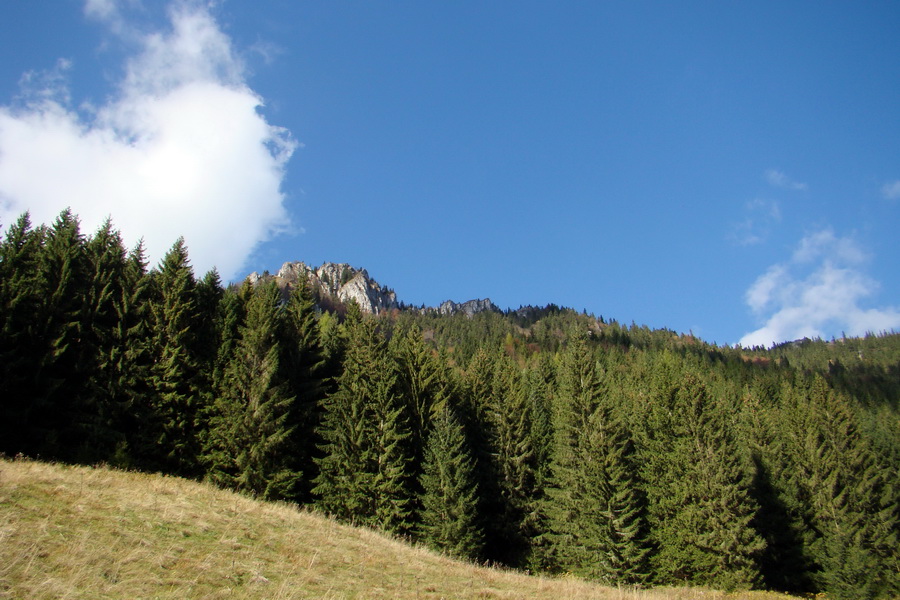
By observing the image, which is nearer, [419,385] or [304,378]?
[304,378]

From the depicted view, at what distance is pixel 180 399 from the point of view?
2812 cm

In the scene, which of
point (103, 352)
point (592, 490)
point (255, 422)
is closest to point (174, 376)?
point (103, 352)

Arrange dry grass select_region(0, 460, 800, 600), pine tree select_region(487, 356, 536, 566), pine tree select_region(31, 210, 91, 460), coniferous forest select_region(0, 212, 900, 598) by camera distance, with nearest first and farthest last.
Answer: dry grass select_region(0, 460, 800, 600), pine tree select_region(31, 210, 91, 460), coniferous forest select_region(0, 212, 900, 598), pine tree select_region(487, 356, 536, 566)

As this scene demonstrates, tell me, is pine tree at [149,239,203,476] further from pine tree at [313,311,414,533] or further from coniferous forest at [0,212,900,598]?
pine tree at [313,311,414,533]

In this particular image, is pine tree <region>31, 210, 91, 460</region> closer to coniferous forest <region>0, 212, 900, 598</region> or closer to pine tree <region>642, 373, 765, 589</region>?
coniferous forest <region>0, 212, 900, 598</region>

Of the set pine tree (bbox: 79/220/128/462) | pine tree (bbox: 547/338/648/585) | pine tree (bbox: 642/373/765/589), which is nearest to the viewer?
pine tree (bbox: 79/220/128/462)

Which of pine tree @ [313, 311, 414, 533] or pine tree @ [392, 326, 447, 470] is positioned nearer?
pine tree @ [313, 311, 414, 533]

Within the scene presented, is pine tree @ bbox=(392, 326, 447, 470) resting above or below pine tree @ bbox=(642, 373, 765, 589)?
above

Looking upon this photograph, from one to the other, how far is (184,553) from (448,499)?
19482mm

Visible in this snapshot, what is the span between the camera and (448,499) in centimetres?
2864

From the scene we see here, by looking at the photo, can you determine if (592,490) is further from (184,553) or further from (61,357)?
(61,357)

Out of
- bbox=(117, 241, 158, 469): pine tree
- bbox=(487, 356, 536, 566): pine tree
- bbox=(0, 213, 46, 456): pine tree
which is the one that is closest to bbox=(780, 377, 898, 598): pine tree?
bbox=(487, 356, 536, 566): pine tree

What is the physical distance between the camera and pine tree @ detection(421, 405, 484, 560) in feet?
90.5

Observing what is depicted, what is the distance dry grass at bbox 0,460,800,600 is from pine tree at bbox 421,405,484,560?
10.3 m
